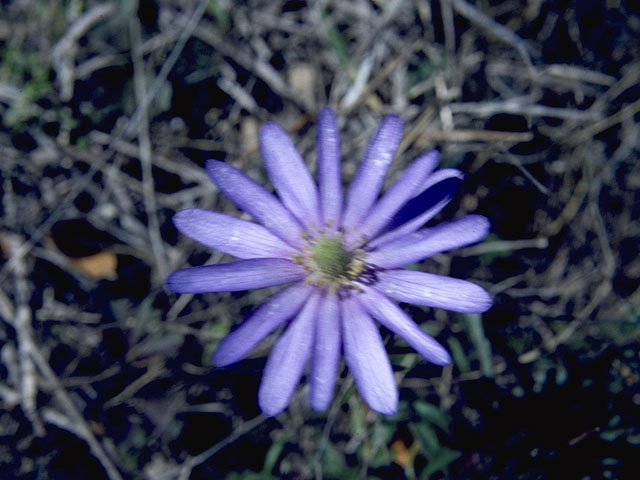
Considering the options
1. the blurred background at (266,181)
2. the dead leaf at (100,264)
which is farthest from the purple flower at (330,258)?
the dead leaf at (100,264)

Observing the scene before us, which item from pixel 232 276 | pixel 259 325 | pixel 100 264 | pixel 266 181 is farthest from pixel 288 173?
pixel 100 264

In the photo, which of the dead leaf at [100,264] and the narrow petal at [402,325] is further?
the dead leaf at [100,264]

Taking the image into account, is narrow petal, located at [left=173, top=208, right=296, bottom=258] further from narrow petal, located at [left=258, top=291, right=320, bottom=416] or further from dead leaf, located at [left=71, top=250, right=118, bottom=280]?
dead leaf, located at [left=71, top=250, right=118, bottom=280]

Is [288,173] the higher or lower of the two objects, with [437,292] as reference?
higher

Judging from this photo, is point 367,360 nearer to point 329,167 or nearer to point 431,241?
point 431,241

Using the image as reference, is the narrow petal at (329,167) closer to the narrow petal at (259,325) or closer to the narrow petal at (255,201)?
the narrow petal at (255,201)

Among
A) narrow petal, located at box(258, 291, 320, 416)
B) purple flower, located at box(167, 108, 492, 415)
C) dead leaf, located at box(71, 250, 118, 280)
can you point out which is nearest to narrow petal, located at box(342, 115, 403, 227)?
purple flower, located at box(167, 108, 492, 415)
